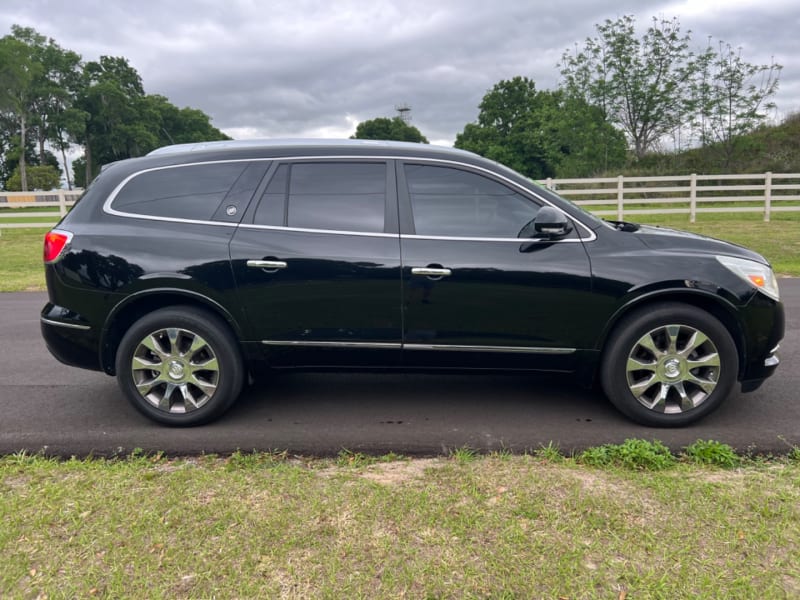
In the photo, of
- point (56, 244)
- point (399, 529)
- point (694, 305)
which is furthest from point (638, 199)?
point (399, 529)

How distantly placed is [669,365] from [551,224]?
117cm

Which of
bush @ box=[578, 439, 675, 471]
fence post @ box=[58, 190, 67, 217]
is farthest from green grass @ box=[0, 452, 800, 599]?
fence post @ box=[58, 190, 67, 217]

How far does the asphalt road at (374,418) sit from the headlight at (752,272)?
34.8 inches

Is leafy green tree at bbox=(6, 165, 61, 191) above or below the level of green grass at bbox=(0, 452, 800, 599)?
above

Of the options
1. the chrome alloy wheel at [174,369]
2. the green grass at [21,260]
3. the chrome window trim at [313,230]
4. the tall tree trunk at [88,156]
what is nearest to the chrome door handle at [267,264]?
the chrome window trim at [313,230]

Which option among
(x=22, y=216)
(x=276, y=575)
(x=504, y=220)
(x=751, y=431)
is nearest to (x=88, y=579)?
(x=276, y=575)

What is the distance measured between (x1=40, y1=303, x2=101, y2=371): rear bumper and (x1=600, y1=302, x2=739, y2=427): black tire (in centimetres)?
340

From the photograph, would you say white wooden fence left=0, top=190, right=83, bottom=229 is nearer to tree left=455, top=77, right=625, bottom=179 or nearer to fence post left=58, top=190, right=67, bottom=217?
fence post left=58, top=190, right=67, bottom=217

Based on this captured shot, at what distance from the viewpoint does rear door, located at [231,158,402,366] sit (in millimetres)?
3852

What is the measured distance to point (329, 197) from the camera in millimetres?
4004

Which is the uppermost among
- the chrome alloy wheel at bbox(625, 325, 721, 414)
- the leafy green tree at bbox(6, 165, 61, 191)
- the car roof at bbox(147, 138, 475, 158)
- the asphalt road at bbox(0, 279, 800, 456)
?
the leafy green tree at bbox(6, 165, 61, 191)

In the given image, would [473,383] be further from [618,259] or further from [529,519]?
[529,519]

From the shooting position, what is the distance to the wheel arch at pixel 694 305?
3.80 metres

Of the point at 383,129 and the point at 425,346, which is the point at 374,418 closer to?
the point at 425,346
